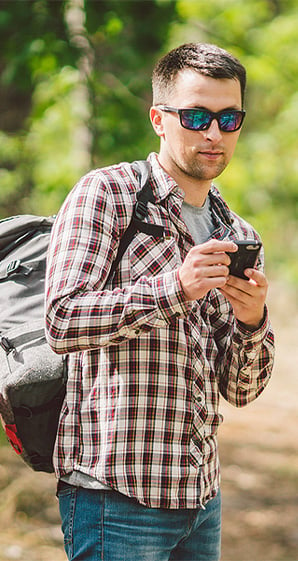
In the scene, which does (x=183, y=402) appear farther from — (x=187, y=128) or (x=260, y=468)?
(x=260, y=468)

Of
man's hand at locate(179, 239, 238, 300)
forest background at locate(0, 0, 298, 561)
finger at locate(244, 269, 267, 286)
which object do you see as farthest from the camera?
forest background at locate(0, 0, 298, 561)

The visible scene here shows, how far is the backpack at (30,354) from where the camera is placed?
192 centimetres

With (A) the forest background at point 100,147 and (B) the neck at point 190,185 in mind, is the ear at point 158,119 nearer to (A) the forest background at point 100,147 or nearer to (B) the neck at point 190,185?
(B) the neck at point 190,185

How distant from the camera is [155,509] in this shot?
1.88 meters

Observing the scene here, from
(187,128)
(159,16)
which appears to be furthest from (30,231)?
(159,16)

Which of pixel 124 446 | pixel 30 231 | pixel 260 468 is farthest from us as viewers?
pixel 260 468

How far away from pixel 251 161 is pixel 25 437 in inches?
423

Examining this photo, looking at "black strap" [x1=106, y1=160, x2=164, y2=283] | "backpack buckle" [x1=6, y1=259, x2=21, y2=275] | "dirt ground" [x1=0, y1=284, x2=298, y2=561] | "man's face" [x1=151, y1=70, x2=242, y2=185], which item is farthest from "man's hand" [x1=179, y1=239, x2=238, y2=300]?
"dirt ground" [x1=0, y1=284, x2=298, y2=561]

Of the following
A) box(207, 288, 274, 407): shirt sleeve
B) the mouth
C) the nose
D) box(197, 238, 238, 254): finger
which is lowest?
box(207, 288, 274, 407): shirt sleeve

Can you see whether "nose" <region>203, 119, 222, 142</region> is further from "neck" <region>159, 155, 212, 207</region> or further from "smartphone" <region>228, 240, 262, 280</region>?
"smartphone" <region>228, 240, 262, 280</region>

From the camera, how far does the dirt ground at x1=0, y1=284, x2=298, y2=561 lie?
436 cm

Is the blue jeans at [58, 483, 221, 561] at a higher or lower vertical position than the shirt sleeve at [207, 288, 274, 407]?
lower

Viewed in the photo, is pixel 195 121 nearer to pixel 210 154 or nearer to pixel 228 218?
pixel 210 154

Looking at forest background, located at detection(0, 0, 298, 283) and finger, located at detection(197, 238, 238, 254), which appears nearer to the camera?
finger, located at detection(197, 238, 238, 254)
